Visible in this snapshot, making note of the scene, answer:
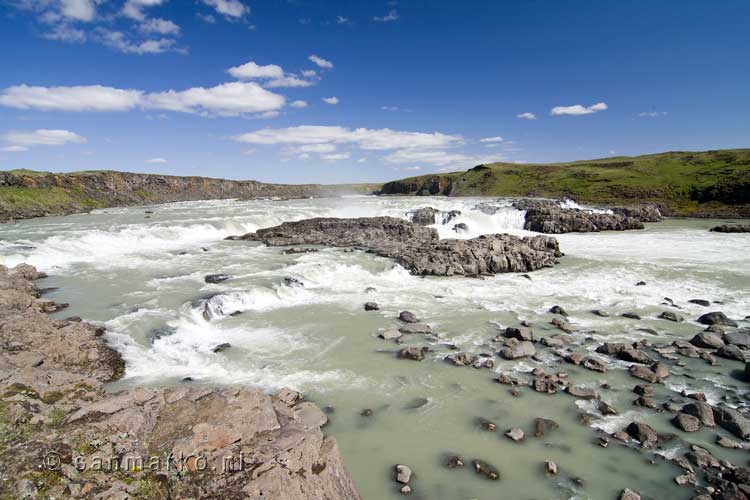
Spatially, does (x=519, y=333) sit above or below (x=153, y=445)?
below

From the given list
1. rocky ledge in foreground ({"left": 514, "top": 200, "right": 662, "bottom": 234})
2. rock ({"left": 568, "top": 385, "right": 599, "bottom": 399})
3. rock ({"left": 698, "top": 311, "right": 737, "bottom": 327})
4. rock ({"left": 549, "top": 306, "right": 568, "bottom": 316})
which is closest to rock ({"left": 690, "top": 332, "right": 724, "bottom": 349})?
rock ({"left": 698, "top": 311, "right": 737, "bottom": 327})

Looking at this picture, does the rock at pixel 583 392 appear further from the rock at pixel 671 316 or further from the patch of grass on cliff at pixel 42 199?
the patch of grass on cliff at pixel 42 199

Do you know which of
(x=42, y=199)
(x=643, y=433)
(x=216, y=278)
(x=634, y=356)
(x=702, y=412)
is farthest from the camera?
(x=42, y=199)

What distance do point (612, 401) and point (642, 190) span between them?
8295 cm

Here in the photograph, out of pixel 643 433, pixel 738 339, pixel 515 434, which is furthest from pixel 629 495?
pixel 738 339

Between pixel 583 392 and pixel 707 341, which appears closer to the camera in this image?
pixel 583 392

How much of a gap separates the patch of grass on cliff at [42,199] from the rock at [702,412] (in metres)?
78.8

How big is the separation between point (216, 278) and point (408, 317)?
11.5m

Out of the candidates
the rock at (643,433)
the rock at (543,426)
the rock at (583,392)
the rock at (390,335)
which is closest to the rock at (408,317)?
the rock at (390,335)

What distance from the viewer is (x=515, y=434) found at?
27.7 feet

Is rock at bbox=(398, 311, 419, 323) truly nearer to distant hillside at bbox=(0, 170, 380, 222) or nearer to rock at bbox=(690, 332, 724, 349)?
rock at bbox=(690, 332, 724, 349)

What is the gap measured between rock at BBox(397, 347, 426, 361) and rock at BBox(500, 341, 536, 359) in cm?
263

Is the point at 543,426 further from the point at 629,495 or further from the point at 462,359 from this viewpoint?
the point at 462,359

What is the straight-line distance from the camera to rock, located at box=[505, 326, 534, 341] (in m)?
13.7
